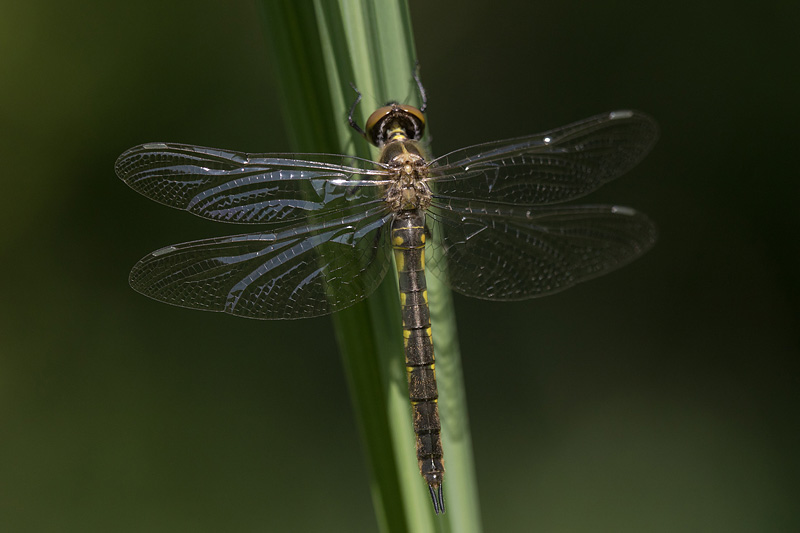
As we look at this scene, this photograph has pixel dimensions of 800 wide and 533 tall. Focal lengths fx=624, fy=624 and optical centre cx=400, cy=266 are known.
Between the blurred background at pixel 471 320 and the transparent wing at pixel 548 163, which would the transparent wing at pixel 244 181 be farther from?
the blurred background at pixel 471 320

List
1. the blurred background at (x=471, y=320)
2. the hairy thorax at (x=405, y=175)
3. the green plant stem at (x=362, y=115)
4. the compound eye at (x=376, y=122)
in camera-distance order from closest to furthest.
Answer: the green plant stem at (x=362, y=115), the compound eye at (x=376, y=122), the hairy thorax at (x=405, y=175), the blurred background at (x=471, y=320)

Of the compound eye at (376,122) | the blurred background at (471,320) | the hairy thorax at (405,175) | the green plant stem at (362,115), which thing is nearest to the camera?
the green plant stem at (362,115)

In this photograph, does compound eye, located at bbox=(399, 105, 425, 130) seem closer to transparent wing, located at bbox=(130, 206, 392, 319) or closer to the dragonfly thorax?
the dragonfly thorax

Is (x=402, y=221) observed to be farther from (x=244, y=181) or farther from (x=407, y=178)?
(x=244, y=181)

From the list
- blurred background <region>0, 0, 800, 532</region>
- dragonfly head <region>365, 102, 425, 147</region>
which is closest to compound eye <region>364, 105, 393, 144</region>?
dragonfly head <region>365, 102, 425, 147</region>

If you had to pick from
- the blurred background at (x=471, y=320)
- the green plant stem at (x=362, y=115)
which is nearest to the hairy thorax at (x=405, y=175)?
the green plant stem at (x=362, y=115)

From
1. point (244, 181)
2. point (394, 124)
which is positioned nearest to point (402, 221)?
point (394, 124)

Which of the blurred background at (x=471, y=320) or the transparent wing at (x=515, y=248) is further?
the blurred background at (x=471, y=320)
